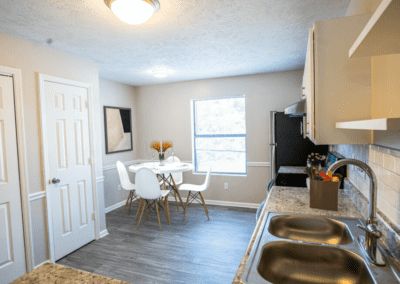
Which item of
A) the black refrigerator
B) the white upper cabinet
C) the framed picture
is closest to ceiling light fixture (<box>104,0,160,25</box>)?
the white upper cabinet

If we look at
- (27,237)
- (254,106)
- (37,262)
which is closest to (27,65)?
(27,237)

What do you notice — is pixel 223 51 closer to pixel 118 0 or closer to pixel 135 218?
pixel 118 0

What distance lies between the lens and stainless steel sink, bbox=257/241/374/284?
1.09m

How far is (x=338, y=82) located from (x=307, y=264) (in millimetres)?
966

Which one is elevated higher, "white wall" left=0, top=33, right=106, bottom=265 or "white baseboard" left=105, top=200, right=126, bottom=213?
"white wall" left=0, top=33, right=106, bottom=265

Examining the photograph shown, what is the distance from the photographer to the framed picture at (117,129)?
4.35 m

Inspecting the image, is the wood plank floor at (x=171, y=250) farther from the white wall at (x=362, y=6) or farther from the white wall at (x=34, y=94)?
the white wall at (x=362, y=6)

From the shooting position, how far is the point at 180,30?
225cm

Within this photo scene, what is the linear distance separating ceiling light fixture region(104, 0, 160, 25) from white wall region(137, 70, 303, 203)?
2.78 meters

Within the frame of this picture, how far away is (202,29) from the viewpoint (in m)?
2.24

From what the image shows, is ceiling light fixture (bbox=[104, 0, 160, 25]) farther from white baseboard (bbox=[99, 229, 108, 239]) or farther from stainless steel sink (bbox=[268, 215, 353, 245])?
white baseboard (bbox=[99, 229, 108, 239])

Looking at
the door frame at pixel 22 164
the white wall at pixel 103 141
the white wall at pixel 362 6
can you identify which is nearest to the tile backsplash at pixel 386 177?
the white wall at pixel 362 6

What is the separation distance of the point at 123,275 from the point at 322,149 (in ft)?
9.41

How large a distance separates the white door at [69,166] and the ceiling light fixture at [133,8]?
141cm
